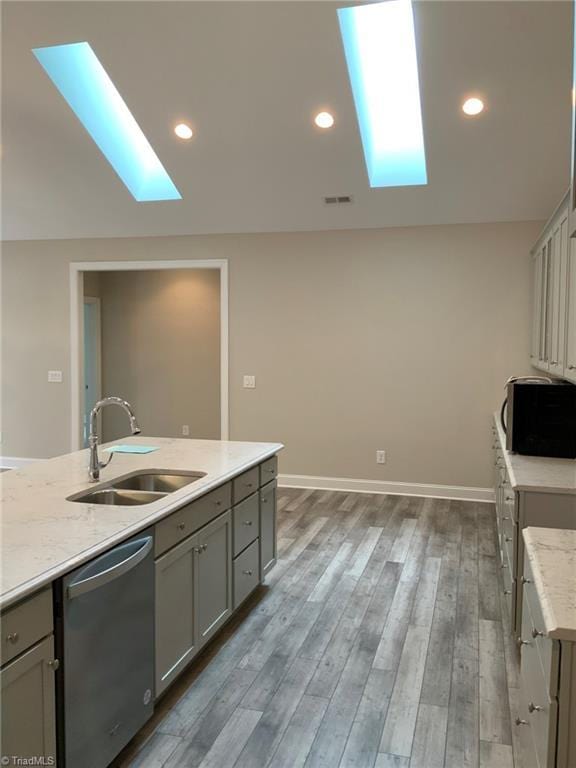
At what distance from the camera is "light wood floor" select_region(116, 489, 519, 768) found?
2.22m

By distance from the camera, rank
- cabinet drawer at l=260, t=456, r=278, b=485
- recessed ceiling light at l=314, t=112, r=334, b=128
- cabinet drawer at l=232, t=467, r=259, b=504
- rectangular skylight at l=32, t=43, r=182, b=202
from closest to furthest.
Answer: cabinet drawer at l=232, t=467, r=259, b=504, cabinet drawer at l=260, t=456, r=278, b=485, recessed ceiling light at l=314, t=112, r=334, b=128, rectangular skylight at l=32, t=43, r=182, b=202

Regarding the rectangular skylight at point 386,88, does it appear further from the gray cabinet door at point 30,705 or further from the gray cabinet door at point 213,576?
the gray cabinet door at point 30,705

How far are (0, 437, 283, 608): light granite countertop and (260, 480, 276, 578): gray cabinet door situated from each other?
10.6 inches

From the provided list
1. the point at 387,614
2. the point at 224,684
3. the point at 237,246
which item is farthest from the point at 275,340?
the point at 224,684

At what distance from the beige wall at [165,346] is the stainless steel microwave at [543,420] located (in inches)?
194

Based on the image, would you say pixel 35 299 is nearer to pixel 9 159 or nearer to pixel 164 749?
pixel 9 159

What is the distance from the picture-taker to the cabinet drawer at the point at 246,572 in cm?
316

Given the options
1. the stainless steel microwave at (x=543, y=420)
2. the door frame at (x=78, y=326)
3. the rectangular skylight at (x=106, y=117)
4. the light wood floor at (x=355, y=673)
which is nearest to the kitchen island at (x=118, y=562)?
the light wood floor at (x=355, y=673)

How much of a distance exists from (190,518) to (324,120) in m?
3.50

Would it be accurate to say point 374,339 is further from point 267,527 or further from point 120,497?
point 120,497

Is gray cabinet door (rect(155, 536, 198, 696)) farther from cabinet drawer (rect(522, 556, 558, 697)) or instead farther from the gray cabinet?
cabinet drawer (rect(522, 556, 558, 697))

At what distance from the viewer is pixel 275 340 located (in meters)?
6.25

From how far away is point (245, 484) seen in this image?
10.7ft

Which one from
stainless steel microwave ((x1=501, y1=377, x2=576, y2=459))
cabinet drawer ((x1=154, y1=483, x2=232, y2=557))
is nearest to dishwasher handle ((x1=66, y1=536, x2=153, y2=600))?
cabinet drawer ((x1=154, y1=483, x2=232, y2=557))
